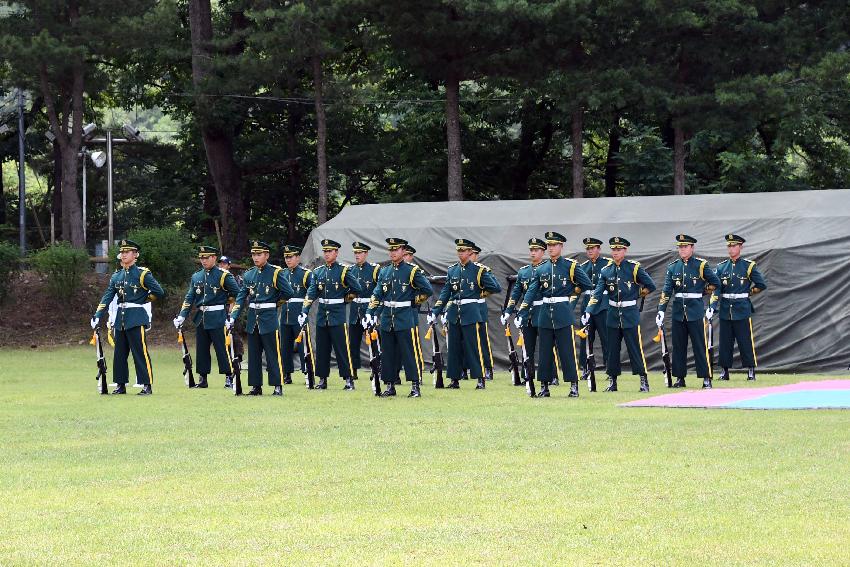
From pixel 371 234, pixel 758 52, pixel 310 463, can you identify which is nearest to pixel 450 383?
pixel 371 234

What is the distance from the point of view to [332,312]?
19062 millimetres

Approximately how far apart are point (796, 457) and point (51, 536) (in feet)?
17.5

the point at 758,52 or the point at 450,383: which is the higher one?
the point at 758,52

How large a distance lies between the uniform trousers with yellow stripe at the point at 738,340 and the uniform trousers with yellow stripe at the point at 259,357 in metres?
6.19

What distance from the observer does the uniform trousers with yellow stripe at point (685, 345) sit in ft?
58.2

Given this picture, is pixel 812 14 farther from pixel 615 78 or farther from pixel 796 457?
pixel 796 457

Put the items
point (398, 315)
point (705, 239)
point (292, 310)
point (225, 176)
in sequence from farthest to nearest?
point (225, 176) → point (705, 239) → point (292, 310) → point (398, 315)

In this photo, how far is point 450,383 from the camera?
18812 mm

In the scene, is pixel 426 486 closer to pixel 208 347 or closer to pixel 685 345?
pixel 685 345

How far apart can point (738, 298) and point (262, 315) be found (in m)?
6.49

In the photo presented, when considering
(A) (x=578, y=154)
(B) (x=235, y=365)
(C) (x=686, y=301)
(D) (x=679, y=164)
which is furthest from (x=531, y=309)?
(A) (x=578, y=154)

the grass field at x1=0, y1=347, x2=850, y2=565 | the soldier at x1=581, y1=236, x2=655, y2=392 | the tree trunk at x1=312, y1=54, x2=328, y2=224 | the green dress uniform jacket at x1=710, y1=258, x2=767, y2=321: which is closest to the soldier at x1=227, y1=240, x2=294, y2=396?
the grass field at x1=0, y1=347, x2=850, y2=565

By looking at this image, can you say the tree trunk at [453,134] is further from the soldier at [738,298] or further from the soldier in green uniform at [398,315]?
the soldier in green uniform at [398,315]

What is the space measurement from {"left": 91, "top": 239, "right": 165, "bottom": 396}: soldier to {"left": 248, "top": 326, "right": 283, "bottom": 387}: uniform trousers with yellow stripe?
50.8 inches
